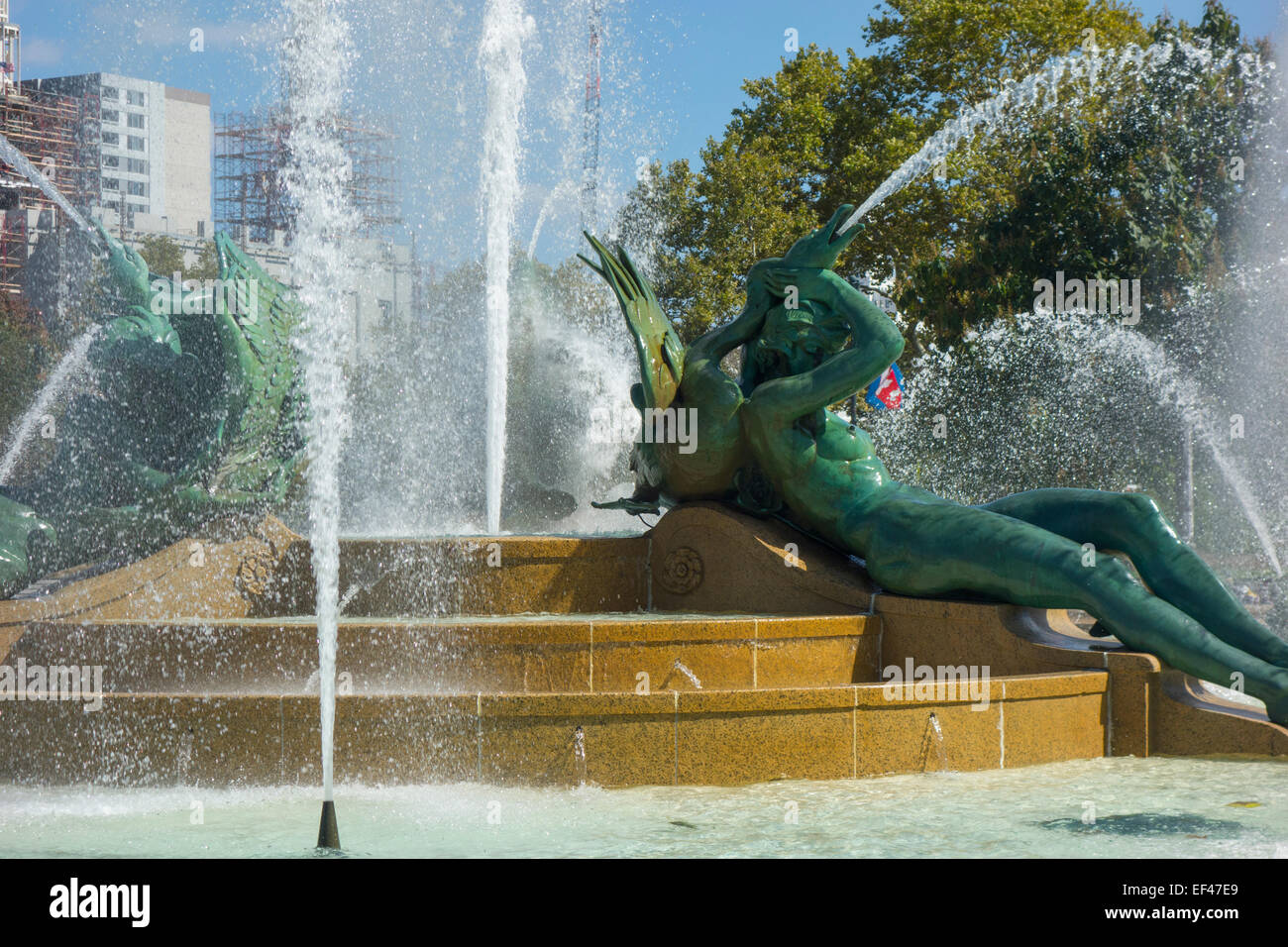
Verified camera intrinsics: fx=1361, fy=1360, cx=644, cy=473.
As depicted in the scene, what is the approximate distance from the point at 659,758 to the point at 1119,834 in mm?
2412

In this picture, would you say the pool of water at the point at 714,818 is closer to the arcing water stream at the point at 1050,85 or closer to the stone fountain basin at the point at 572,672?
the stone fountain basin at the point at 572,672

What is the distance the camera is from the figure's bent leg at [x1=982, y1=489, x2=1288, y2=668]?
8734 millimetres

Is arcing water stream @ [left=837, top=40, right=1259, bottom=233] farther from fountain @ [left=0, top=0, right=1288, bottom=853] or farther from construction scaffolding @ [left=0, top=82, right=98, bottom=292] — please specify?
construction scaffolding @ [left=0, top=82, right=98, bottom=292]

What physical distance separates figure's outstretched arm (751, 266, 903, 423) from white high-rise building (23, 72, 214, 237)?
57748mm

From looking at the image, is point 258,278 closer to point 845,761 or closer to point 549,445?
point 549,445

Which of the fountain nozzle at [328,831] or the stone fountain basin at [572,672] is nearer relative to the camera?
the fountain nozzle at [328,831]

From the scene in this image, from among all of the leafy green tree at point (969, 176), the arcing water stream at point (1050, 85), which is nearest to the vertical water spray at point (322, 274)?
the arcing water stream at point (1050, 85)

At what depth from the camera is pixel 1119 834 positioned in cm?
652

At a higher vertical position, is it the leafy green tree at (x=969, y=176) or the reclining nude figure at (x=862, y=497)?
the leafy green tree at (x=969, y=176)

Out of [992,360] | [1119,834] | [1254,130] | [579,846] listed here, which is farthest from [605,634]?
[1254,130]

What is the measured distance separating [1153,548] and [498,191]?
9800mm

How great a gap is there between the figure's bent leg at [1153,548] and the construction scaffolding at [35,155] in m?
39.7

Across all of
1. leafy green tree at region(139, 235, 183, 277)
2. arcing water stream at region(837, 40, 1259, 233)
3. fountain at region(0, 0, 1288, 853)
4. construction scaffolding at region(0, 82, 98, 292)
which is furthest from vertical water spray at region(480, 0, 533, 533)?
construction scaffolding at region(0, 82, 98, 292)

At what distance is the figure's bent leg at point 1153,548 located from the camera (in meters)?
→ 8.73
